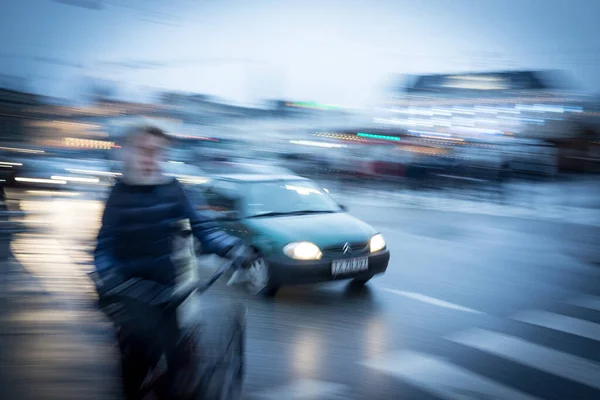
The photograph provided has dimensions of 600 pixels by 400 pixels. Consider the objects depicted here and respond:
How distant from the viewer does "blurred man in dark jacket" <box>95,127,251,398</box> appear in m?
2.48

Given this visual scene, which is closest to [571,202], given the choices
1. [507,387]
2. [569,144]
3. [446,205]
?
[446,205]

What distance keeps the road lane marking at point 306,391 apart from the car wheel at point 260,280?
2.41m

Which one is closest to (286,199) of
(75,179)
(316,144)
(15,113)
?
(15,113)

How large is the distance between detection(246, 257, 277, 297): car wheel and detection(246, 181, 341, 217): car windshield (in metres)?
0.75

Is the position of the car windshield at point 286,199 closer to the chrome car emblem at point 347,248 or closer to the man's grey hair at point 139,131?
the chrome car emblem at point 347,248

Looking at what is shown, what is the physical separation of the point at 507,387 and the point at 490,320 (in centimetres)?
174

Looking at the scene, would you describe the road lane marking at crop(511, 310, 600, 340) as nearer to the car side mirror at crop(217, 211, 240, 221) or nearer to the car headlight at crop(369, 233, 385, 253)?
the car headlight at crop(369, 233, 385, 253)

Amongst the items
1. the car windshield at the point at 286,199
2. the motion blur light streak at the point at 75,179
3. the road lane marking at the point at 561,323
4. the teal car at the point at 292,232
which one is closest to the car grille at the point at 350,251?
the teal car at the point at 292,232

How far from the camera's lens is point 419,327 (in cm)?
551

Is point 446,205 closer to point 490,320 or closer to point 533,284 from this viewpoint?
point 533,284

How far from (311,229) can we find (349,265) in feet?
2.04

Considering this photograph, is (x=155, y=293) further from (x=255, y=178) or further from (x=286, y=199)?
(x=255, y=178)

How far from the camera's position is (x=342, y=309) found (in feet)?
20.0

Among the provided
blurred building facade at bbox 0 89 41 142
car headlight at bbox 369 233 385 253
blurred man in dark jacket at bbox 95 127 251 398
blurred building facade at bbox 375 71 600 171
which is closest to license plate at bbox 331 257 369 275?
car headlight at bbox 369 233 385 253
